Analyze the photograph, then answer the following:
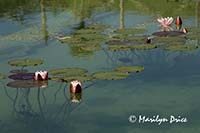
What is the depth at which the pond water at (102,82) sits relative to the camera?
5359 mm

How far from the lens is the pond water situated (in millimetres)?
5359

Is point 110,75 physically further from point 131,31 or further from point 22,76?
point 131,31

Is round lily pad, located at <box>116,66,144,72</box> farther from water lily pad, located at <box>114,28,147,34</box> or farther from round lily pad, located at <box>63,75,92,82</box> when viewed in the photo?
water lily pad, located at <box>114,28,147,34</box>

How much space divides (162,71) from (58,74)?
1.68 metres

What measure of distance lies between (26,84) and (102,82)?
114cm

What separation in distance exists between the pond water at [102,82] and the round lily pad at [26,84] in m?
0.08

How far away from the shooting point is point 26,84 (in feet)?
21.3

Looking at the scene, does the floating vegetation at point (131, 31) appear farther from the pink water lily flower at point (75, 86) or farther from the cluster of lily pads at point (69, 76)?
the pink water lily flower at point (75, 86)

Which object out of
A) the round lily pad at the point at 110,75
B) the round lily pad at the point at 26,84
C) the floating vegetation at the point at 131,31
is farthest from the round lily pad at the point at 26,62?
the floating vegetation at the point at 131,31

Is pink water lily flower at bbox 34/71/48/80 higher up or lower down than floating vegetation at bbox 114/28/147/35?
lower down

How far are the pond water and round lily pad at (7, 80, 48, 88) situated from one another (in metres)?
0.08

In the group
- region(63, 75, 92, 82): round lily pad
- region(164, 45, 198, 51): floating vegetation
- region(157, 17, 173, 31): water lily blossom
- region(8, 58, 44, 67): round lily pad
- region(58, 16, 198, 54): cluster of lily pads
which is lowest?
region(63, 75, 92, 82): round lily pad

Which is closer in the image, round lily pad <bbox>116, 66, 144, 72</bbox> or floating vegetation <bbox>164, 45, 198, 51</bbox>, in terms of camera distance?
round lily pad <bbox>116, 66, 144, 72</bbox>

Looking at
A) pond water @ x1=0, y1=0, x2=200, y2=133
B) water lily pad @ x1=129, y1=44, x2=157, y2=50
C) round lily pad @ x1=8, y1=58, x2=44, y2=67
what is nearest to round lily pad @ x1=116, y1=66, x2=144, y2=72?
pond water @ x1=0, y1=0, x2=200, y2=133
